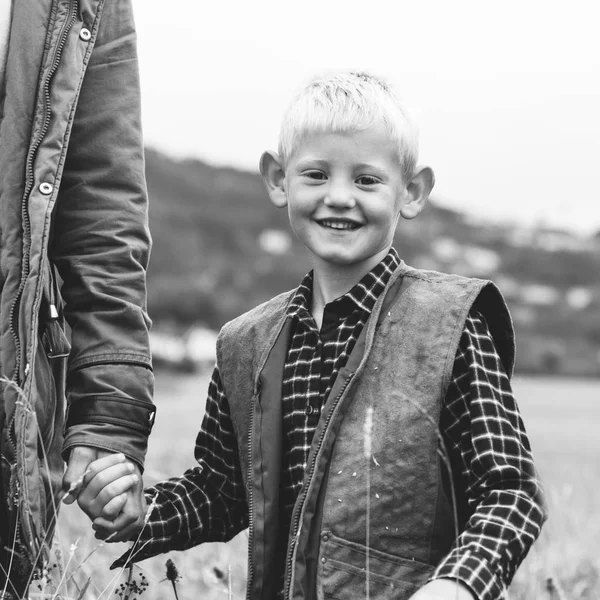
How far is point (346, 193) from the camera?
2070 mm

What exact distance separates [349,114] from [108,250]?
610 millimetres

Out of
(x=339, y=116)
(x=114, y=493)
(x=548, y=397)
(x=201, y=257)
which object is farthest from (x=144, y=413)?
(x=201, y=257)

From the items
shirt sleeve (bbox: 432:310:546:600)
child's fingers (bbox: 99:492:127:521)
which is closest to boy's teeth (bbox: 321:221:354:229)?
shirt sleeve (bbox: 432:310:546:600)

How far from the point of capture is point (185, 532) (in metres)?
2.22

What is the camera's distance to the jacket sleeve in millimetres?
2111

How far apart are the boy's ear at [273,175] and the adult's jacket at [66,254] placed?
0.95ft

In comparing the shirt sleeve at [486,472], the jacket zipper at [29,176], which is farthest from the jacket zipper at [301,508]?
the jacket zipper at [29,176]

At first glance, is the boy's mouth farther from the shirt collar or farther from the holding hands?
the holding hands

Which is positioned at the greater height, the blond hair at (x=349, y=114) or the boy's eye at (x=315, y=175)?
the blond hair at (x=349, y=114)

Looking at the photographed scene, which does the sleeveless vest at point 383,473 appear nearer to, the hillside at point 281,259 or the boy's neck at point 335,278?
the boy's neck at point 335,278

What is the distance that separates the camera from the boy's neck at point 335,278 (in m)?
2.16

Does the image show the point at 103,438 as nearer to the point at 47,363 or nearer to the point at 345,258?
the point at 47,363

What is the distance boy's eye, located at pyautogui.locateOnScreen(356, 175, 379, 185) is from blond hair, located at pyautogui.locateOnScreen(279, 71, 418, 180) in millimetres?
84

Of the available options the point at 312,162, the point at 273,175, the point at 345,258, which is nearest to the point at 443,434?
the point at 345,258
